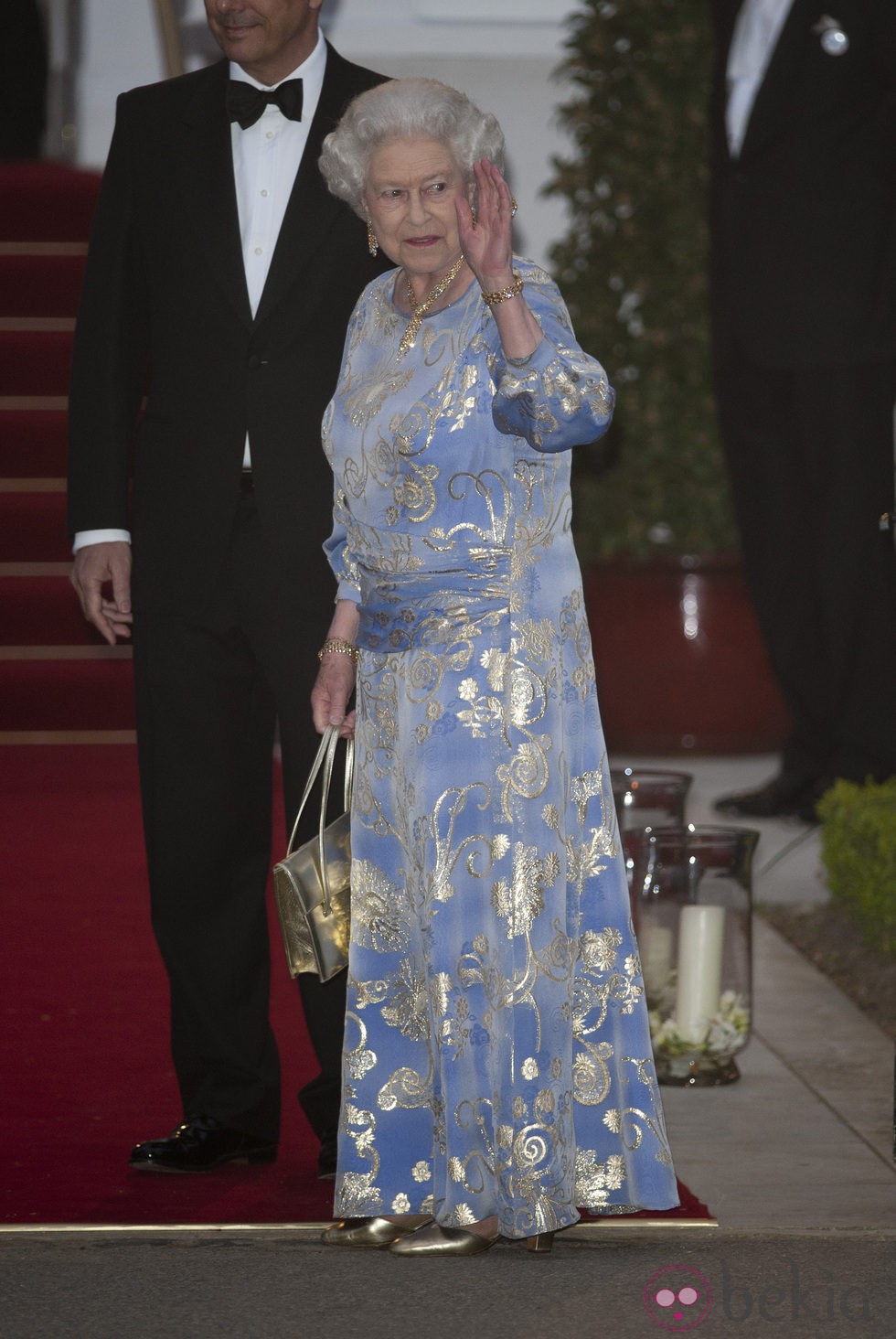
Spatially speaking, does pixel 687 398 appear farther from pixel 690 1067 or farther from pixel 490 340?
pixel 490 340

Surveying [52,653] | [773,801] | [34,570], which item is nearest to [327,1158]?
[773,801]

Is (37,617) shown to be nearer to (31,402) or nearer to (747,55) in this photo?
(31,402)

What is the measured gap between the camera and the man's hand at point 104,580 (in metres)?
3.08

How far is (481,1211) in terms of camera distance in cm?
261

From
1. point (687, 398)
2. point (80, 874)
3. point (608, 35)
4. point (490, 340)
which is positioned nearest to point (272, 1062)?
point (490, 340)

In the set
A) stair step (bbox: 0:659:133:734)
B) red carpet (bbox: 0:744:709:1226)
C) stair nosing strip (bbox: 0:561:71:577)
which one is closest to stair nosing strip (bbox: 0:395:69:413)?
stair nosing strip (bbox: 0:561:71:577)

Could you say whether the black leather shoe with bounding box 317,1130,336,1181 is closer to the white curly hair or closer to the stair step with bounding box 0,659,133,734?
the white curly hair

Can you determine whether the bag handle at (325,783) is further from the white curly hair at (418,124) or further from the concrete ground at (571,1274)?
the white curly hair at (418,124)

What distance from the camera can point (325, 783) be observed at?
2840 millimetres

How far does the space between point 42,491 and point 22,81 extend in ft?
9.85

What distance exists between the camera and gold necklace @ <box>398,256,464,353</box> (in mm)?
2650

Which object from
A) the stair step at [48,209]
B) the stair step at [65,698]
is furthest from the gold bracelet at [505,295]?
the stair step at [48,209]

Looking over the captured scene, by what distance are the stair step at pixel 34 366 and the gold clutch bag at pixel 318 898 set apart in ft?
16.3

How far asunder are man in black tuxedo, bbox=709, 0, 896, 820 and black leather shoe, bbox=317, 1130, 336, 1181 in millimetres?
2981
